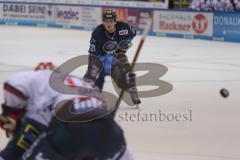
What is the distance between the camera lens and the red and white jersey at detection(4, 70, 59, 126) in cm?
345

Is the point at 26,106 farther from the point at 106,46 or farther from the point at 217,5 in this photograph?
the point at 217,5

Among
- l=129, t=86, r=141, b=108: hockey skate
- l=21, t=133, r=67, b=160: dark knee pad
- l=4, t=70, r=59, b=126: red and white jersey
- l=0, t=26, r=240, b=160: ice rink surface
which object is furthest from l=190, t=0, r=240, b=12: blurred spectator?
l=21, t=133, r=67, b=160: dark knee pad

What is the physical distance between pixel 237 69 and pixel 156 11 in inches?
331

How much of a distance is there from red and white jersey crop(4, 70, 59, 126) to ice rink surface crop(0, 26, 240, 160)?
9.13 feet

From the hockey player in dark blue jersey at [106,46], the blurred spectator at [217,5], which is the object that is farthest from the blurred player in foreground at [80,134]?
the blurred spectator at [217,5]

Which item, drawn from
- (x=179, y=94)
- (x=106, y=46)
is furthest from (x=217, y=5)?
(x=106, y=46)

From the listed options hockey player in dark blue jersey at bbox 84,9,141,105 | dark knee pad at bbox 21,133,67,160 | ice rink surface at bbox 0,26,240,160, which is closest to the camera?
dark knee pad at bbox 21,133,67,160

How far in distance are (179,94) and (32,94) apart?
22.0ft

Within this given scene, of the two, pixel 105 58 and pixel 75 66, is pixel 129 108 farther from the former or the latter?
pixel 75 66

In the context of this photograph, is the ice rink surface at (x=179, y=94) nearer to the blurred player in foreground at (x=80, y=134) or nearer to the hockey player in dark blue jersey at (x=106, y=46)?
the hockey player in dark blue jersey at (x=106, y=46)

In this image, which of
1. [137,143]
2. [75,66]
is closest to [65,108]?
[137,143]

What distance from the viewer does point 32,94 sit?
3.49 m

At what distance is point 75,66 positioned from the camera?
1147cm

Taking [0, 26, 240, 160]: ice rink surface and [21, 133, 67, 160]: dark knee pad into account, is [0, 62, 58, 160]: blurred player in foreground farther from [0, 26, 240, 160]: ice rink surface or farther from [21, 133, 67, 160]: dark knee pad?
[0, 26, 240, 160]: ice rink surface
